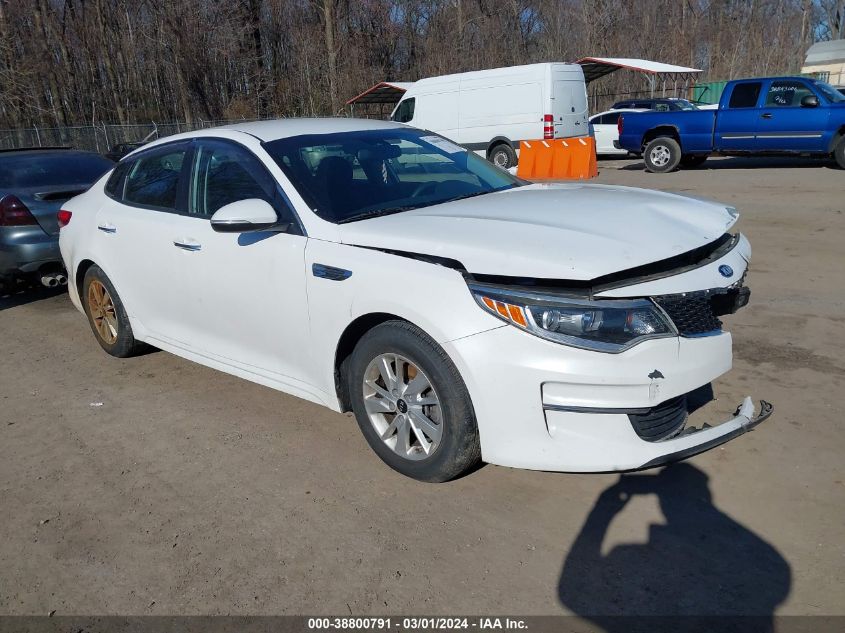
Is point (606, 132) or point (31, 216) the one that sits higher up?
point (31, 216)

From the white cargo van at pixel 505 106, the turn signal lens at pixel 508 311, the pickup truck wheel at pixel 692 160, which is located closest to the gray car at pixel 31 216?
the turn signal lens at pixel 508 311

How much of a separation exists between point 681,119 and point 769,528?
15.0 meters

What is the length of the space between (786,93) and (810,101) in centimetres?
60

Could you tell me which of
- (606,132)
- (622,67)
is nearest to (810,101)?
(606,132)

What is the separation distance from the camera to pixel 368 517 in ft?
10.6

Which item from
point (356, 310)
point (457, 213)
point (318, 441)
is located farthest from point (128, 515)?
point (457, 213)

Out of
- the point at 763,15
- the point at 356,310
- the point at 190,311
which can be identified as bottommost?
the point at 190,311

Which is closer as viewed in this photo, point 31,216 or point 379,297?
point 379,297

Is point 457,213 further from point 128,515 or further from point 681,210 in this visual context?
point 128,515

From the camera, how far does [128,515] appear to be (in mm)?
3408

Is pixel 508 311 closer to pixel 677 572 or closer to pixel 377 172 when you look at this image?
pixel 677 572

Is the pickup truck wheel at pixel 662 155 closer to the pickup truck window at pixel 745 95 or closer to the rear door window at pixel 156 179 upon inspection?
the pickup truck window at pixel 745 95

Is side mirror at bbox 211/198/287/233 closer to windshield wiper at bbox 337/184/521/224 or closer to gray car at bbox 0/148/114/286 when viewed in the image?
windshield wiper at bbox 337/184/521/224

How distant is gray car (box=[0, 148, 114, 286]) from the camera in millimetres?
7023
